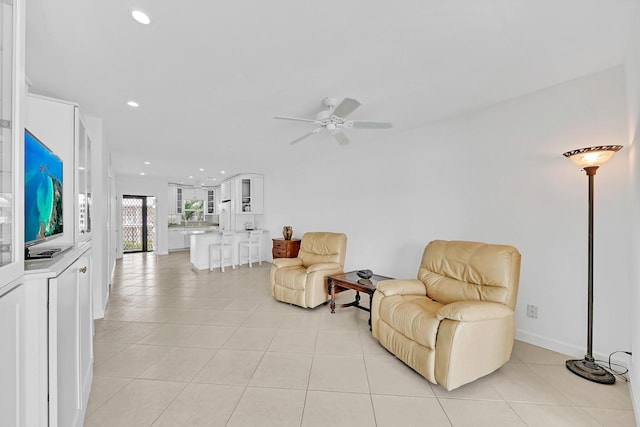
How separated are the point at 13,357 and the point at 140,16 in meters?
1.89

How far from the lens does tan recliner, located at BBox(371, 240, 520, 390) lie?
1897mm

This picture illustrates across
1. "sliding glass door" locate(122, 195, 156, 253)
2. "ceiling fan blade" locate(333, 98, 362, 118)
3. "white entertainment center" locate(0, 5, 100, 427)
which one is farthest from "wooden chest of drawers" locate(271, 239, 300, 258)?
"sliding glass door" locate(122, 195, 156, 253)

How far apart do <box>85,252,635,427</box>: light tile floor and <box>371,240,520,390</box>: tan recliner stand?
0.18 metres

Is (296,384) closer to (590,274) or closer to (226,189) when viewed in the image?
(590,274)

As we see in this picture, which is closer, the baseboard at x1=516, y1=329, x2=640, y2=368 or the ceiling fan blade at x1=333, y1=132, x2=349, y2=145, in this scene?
the baseboard at x1=516, y1=329, x2=640, y2=368

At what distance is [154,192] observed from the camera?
27.9ft

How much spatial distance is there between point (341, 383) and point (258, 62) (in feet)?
8.67

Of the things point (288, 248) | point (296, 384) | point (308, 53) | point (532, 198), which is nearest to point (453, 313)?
point (296, 384)

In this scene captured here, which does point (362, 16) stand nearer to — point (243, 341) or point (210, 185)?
point (243, 341)

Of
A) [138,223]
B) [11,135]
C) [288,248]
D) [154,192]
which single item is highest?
[154,192]

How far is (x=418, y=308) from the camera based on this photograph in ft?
7.38

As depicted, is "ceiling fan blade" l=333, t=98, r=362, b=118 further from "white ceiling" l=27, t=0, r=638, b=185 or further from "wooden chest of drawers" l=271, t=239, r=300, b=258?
"wooden chest of drawers" l=271, t=239, r=300, b=258

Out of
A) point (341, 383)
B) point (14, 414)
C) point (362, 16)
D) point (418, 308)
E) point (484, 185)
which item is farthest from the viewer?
point (484, 185)

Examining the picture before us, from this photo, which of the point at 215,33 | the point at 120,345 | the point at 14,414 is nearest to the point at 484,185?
the point at 215,33
